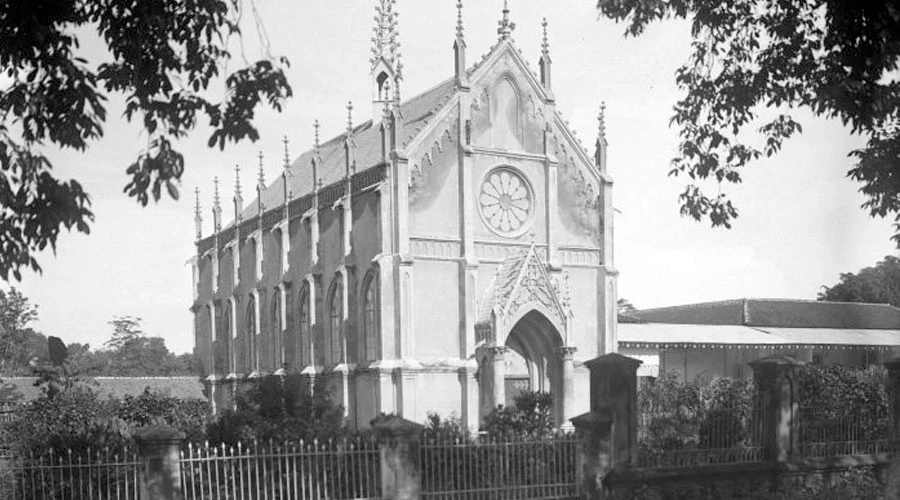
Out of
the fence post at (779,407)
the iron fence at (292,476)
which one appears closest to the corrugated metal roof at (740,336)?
the fence post at (779,407)

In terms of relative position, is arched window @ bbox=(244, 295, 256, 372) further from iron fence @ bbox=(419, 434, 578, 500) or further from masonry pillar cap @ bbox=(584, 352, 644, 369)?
masonry pillar cap @ bbox=(584, 352, 644, 369)

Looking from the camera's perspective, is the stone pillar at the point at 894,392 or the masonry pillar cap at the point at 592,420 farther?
the stone pillar at the point at 894,392

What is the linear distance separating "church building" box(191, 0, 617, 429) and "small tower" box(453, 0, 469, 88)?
2.5 inches

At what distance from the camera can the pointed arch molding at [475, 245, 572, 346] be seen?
33.4m

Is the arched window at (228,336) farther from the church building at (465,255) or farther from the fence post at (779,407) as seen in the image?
the fence post at (779,407)

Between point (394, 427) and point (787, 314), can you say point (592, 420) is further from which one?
point (787, 314)

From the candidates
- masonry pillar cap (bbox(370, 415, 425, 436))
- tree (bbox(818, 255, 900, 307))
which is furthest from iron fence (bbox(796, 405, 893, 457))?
tree (bbox(818, 255, 900, 307))

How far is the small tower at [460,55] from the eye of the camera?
34562 mm

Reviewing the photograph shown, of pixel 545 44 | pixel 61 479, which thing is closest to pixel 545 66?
pixel 545 44

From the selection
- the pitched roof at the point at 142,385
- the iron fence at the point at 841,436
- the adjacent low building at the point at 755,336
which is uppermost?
the iron fence at the point at 841,436

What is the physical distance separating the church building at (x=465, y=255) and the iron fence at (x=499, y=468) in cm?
1472

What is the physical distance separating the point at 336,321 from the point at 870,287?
135 feet

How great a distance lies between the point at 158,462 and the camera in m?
15.3

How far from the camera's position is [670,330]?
43969 mm
